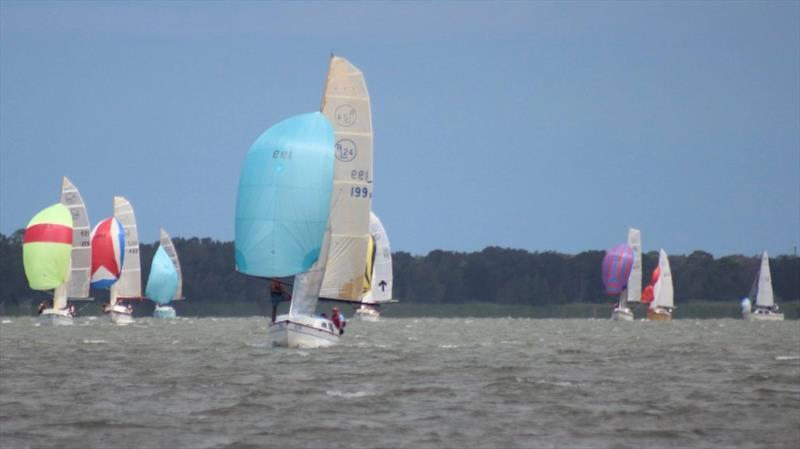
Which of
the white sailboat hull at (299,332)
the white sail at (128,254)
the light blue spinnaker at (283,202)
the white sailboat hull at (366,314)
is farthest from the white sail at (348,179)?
the white sailboat hull at (366,314)

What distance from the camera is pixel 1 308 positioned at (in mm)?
136500

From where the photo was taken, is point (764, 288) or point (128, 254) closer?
point (128, 254)

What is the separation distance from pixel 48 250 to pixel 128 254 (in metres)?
16.0

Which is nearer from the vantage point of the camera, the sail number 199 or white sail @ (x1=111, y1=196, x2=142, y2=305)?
the sail number 199

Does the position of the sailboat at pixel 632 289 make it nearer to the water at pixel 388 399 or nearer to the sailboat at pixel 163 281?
the sailboat at pixel 163 281

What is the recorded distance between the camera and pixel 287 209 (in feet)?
137

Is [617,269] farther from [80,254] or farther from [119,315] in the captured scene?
[80,254]

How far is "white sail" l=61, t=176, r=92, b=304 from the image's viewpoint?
252 feet

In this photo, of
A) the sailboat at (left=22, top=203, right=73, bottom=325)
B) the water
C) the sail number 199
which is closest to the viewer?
the water

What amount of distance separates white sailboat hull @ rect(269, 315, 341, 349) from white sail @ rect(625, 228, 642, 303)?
80.6 metres

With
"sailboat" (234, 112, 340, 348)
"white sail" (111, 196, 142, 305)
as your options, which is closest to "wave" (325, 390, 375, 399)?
"sailboat" (234, 112, 340, 348)

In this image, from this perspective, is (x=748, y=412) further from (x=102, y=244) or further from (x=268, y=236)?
(x=102, y=244)

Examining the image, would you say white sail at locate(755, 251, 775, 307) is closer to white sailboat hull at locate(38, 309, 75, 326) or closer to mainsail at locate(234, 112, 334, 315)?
white sailboat hull at locate(38, 309, 75, 326)

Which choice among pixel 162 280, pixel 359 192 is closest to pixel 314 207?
pixel 359 192
